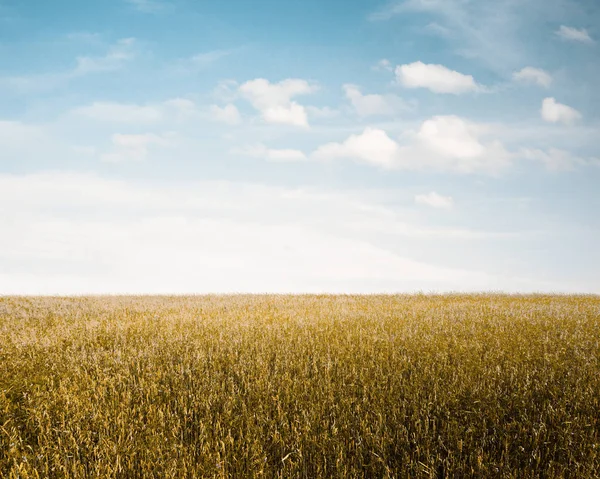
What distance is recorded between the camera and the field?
4.73m

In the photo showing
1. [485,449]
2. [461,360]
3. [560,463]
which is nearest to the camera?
[560,463]

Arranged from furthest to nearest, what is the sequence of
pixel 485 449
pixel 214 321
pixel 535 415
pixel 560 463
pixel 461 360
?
pixel 214 321
pixel 461 360
pixel 535 415
pixel 485 449
pixel 560 463

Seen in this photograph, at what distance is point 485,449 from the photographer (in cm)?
512

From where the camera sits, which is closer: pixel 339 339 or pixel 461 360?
pixel 461 360

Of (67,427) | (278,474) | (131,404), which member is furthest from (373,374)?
(67,427)

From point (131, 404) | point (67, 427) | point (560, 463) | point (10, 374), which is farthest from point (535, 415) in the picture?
point (10, 374)

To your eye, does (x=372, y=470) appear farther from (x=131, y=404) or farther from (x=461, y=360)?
(x=461, y=360)

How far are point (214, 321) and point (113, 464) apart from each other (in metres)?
7.05

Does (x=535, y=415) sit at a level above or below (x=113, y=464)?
above

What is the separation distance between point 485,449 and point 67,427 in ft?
16.3

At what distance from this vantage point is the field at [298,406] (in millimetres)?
4730

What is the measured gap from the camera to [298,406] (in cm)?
591

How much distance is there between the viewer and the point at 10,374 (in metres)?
7.41

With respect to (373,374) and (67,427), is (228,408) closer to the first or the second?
(67,427)
